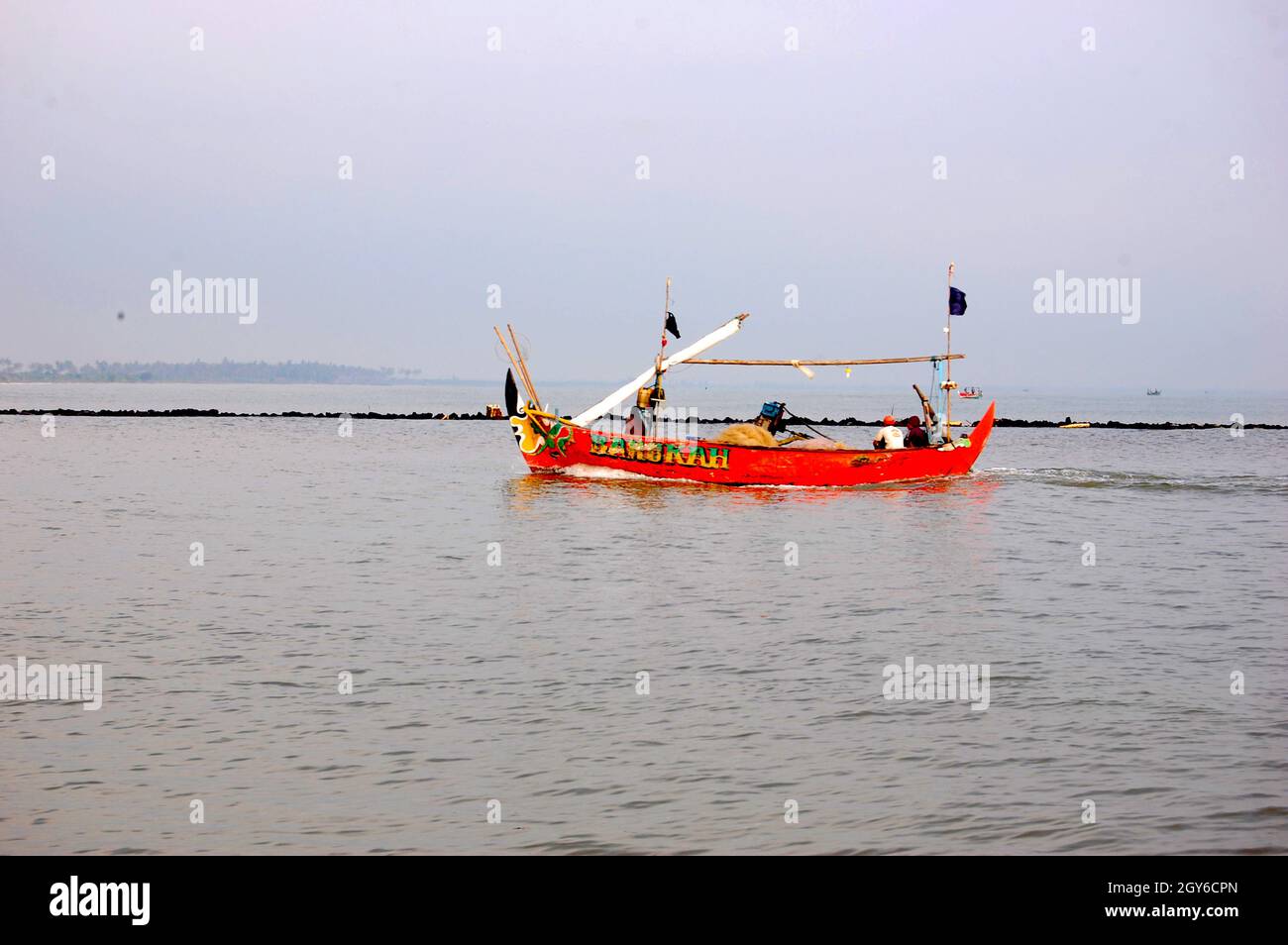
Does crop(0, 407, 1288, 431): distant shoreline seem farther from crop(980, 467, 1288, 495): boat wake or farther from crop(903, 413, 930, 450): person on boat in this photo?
crop(903, 413, 930, 450): person on boat

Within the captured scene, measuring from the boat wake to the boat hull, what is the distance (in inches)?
293

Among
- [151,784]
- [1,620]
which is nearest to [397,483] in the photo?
[1,620]

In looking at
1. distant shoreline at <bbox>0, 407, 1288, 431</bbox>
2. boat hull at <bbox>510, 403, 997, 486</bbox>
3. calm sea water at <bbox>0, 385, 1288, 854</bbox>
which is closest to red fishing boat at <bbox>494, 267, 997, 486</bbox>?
boat hull at <bbox>510, 403, 997, 486</bbox>

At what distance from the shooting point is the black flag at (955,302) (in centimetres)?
4097

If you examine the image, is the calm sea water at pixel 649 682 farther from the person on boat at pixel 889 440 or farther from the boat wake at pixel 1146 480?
the boat wake at pixel 1146 480

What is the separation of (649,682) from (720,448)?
25.6 metres

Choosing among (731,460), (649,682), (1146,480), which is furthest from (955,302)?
(649,682)

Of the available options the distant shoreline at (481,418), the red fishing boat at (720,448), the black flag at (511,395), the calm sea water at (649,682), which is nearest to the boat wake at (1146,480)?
the red fishing boat at (720,448)

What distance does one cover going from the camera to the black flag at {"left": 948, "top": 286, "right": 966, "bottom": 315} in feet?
134

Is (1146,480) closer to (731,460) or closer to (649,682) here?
(731,460)

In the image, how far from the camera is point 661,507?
35.6 meters

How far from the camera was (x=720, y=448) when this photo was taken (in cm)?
3962

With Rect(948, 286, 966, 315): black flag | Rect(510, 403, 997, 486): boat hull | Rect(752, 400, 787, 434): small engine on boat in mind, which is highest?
Rect(948, 286, 966, 315): black flag

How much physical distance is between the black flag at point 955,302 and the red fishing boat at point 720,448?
0.03 m
